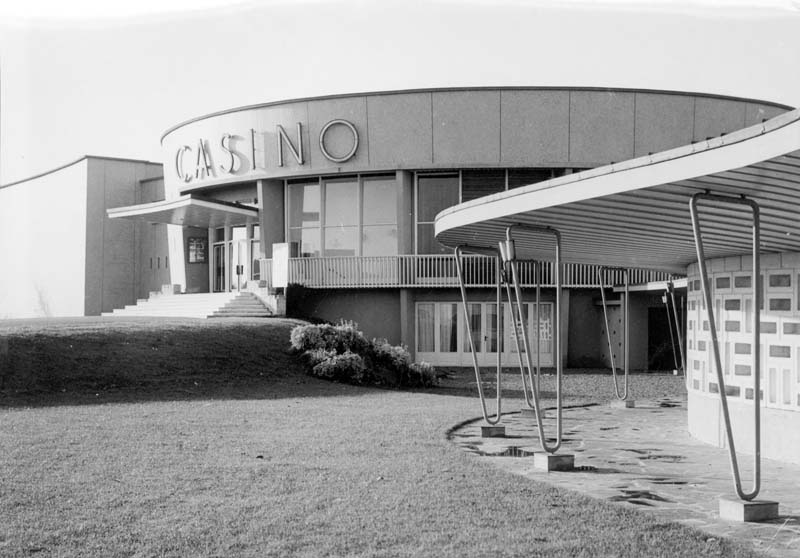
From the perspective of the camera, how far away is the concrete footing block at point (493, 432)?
13133mm

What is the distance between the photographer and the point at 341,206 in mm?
32625

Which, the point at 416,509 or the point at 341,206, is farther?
the point at 341,206

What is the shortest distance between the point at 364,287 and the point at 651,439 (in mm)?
18740

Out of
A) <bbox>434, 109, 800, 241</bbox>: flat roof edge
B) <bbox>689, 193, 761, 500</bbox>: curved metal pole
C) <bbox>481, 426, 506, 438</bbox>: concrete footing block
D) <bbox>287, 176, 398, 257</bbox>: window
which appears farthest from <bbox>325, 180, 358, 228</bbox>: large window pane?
<bbox>689, 193, 761, 500</bbox>: curved metal pole

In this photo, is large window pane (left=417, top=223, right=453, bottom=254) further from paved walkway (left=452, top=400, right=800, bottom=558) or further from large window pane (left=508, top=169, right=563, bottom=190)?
paved walkway (left=452, top=400, right=800, bottom=558)

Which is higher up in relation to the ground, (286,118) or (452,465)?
(286,118)

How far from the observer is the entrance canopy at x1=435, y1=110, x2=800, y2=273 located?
689 cm

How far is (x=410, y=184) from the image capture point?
3131cm

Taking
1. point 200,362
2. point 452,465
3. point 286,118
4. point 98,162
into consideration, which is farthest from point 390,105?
point 452,465

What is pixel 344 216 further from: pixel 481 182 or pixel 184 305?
pixel 184 305

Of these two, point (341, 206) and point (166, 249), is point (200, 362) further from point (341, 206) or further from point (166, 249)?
point (166, 249)

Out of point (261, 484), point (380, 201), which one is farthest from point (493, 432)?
point (380, 201)

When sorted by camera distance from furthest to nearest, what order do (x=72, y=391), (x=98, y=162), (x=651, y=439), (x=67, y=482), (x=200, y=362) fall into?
Result: (x=98, y=162)
(x=200, y=362)
(x=72, y=391)
(x=651, y=439)
(x=67, y=482)

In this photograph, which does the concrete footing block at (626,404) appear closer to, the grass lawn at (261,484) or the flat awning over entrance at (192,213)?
the grass lawn at (261,484)
